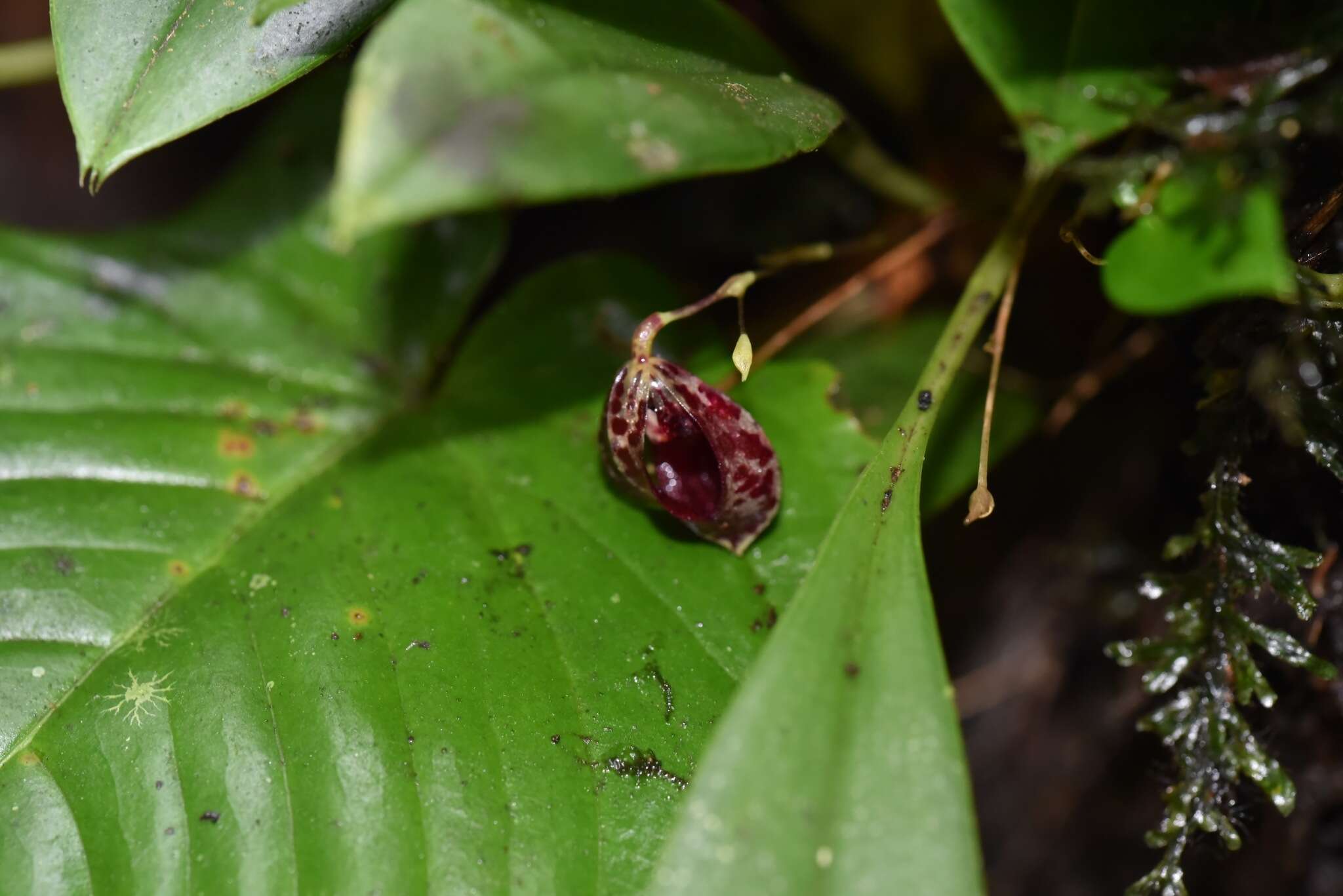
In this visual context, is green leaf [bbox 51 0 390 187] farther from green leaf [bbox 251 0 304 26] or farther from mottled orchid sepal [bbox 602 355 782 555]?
mottled orchid sepal [bbox 602 355 782 555]

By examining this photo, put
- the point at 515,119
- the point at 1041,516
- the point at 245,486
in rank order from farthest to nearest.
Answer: the point at 1041,516 < the point at 245,486 < the point at 515,119

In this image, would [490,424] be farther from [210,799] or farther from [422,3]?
[422,3]

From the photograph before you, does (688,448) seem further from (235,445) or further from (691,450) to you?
(235,445)

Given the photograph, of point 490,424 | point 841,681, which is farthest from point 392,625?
point 841,681

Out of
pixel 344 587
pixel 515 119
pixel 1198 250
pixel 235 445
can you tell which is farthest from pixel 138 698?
pixel 1198 250

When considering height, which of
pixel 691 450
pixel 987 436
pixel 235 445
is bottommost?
pixel 235 445

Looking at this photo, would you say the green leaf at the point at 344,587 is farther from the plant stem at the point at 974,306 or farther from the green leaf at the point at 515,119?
the green leaf at the point at 515,119

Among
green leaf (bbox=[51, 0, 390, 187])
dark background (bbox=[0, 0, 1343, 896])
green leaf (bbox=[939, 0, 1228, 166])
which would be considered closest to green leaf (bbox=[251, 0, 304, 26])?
green leaf (bbox=[51, 0, 390, 187])
